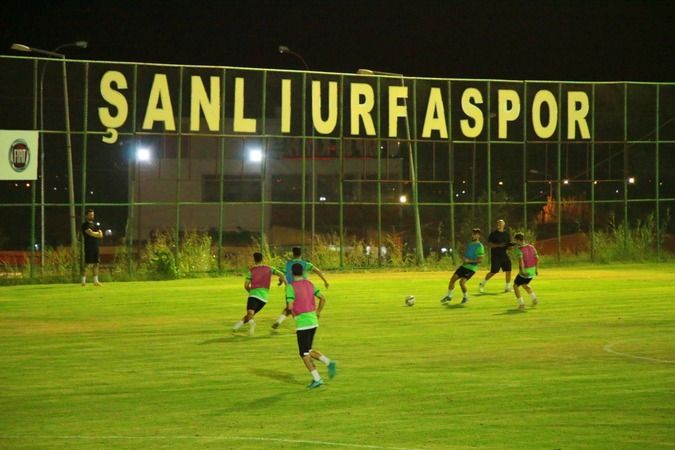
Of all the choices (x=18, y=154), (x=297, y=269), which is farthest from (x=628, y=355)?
(x=18, y=154)

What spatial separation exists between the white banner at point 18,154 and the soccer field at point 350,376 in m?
8.20

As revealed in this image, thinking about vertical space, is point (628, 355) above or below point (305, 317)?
below

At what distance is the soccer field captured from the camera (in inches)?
526

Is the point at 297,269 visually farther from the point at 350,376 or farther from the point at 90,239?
the point at 90,239

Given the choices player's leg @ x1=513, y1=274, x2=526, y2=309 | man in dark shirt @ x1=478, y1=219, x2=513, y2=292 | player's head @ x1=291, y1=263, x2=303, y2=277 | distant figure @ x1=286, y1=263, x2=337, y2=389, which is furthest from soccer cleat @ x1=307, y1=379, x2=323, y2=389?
man in dark shirt @ x1=478, y1=219, x2=513, y2=292

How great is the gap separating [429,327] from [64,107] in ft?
66.9

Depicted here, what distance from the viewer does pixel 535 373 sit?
17.8 meters

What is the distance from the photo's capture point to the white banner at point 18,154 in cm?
3794

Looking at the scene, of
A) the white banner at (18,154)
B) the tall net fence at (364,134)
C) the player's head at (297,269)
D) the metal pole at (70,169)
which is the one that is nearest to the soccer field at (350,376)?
the player's head at (297,269)

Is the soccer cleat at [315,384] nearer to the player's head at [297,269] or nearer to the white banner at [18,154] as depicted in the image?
the player's head at [297,269]

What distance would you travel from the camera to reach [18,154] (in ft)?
125

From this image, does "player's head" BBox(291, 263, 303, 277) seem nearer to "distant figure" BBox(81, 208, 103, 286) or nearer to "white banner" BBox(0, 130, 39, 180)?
"distant figure" BBox(81, 208, 103, 286)

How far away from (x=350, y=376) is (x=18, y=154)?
23844mm

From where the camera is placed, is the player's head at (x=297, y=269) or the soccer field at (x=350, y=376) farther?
the player's head at (x=297, y=269)
